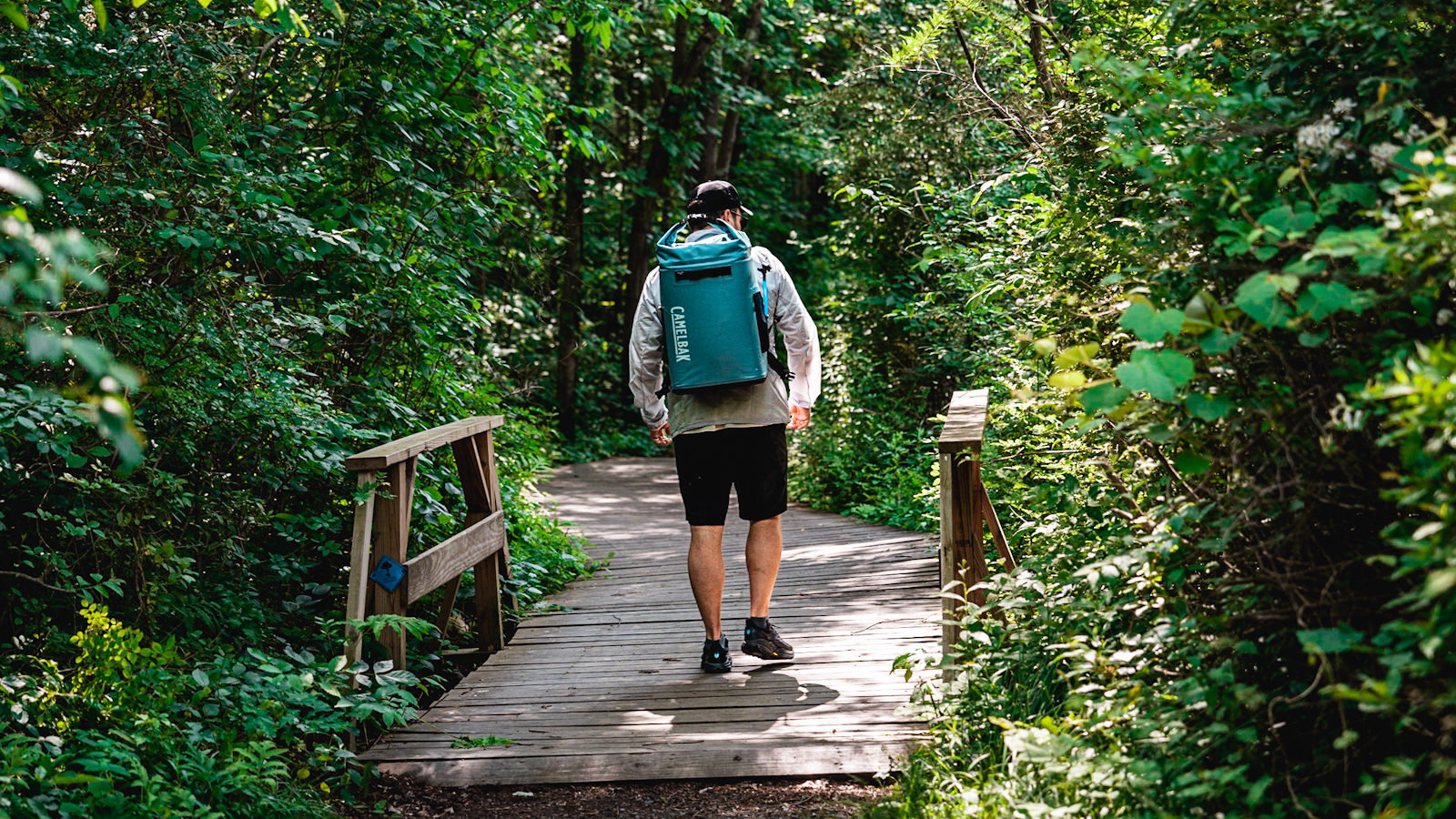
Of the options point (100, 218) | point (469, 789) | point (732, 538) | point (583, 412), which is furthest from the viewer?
point (583, 412)

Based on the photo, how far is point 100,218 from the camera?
13.7 ft

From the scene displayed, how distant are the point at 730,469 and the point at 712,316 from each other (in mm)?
696

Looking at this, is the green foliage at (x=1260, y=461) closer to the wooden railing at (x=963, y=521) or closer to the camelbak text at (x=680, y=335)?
the wooden railing at (x=963, y=521)

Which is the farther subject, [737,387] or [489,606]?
[489,606]

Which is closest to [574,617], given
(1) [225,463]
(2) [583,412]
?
(1) [225,463]

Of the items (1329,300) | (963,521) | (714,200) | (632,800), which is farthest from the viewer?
Answer: (714,200)

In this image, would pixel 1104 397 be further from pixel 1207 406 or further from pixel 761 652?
pixel 761 652

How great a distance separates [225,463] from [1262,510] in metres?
3.91

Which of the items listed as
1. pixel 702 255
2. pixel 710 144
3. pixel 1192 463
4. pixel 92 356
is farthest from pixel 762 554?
pixel 710 144

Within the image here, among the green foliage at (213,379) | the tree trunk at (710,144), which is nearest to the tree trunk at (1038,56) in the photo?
the green foliage at (213,379)

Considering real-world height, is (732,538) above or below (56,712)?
below

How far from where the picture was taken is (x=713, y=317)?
14.6 feet

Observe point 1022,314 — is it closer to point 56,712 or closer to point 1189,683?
point 1189,683

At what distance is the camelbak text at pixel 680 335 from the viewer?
446cm
